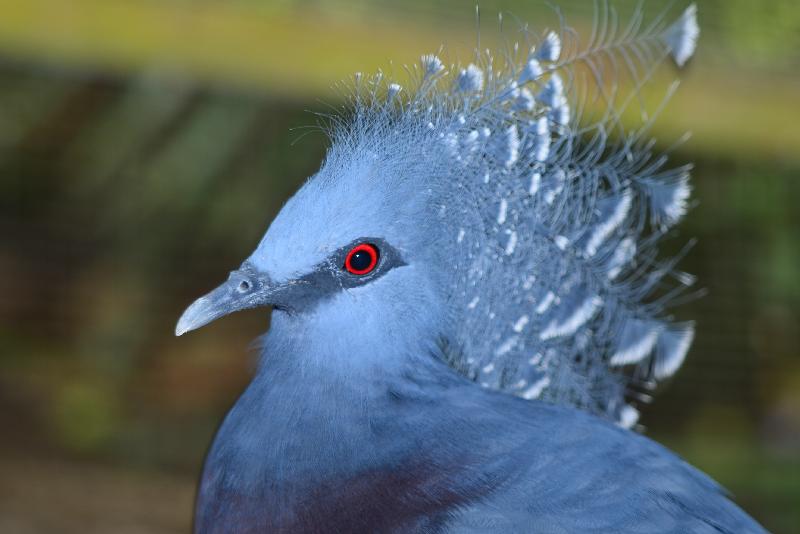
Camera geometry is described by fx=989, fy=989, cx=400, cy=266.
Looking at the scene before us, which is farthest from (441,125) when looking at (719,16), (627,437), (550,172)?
(719,16)

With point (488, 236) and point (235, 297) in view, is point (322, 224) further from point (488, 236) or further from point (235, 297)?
Result: point (488, 236)

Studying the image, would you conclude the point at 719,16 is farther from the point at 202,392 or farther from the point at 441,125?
the point at 202,392

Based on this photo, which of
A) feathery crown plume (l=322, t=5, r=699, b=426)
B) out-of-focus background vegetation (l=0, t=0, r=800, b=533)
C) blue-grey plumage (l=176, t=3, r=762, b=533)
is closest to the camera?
blue-grey plumage (l=176, t=3, r=762, b=533)

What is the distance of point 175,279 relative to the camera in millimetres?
3789

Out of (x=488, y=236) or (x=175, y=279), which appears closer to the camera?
(x=488, y=236)

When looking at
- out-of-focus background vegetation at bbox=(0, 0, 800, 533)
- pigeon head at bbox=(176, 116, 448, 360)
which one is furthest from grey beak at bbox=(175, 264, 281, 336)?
out-of-focus background vegetation at bbox=(0, 0, 800, 533)

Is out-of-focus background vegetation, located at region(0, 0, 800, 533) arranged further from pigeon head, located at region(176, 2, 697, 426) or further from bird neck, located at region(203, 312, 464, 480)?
bird neck, located at region(203, 312, 464, 480)

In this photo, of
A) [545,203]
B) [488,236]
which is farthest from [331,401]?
[545,203]

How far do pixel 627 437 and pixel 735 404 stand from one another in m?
2.57

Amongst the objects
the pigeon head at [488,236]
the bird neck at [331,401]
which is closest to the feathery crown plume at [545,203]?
the pigeon head at [488,236]

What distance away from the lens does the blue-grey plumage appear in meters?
1.17

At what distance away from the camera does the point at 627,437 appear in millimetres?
1295

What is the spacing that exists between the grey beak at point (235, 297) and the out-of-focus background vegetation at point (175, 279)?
98 cm

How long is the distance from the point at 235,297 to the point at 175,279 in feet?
8.57
